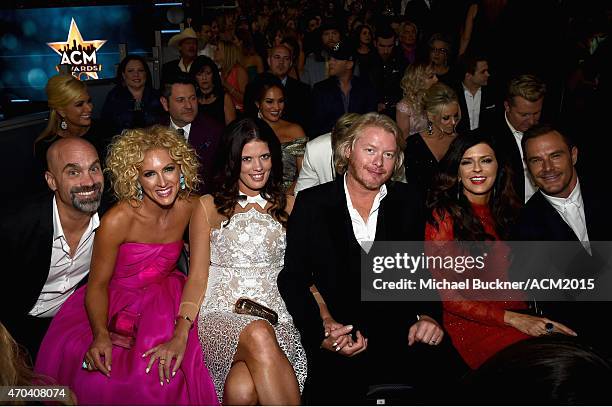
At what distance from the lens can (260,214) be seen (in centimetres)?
300

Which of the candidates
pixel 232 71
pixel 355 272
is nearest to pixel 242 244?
pixel 355 272

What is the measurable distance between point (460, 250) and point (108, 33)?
12.8 meters

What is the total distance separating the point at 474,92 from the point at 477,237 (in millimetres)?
2362

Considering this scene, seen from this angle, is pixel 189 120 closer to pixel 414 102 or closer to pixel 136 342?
pixel 414 102

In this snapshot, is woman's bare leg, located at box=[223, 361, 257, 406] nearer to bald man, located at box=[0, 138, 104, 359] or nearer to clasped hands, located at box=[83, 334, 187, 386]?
clasped hands, located at box=[83, 334, 187, 386]

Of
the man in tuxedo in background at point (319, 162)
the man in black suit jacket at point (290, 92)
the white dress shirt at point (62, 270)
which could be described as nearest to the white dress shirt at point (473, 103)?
the man in black suit jacket at point (290, 92)

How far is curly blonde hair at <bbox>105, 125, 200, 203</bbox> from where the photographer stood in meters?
2.95

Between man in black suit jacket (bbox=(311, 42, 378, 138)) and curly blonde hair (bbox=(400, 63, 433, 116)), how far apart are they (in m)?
0.48

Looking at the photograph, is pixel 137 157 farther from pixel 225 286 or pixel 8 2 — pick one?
pixel 8 2

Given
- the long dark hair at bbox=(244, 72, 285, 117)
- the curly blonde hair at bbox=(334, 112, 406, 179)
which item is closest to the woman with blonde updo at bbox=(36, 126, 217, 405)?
the curly blonde hair at bbox=(334, 112, 406, 179)

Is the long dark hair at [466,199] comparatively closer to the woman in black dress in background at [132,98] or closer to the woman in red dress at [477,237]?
the woman in red dress at [477,237]

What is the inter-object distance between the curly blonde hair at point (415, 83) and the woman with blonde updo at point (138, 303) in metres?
2.11

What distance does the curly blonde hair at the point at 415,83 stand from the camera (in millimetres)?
4613

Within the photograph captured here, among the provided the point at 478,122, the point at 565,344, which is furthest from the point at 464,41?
the point at 565,344
